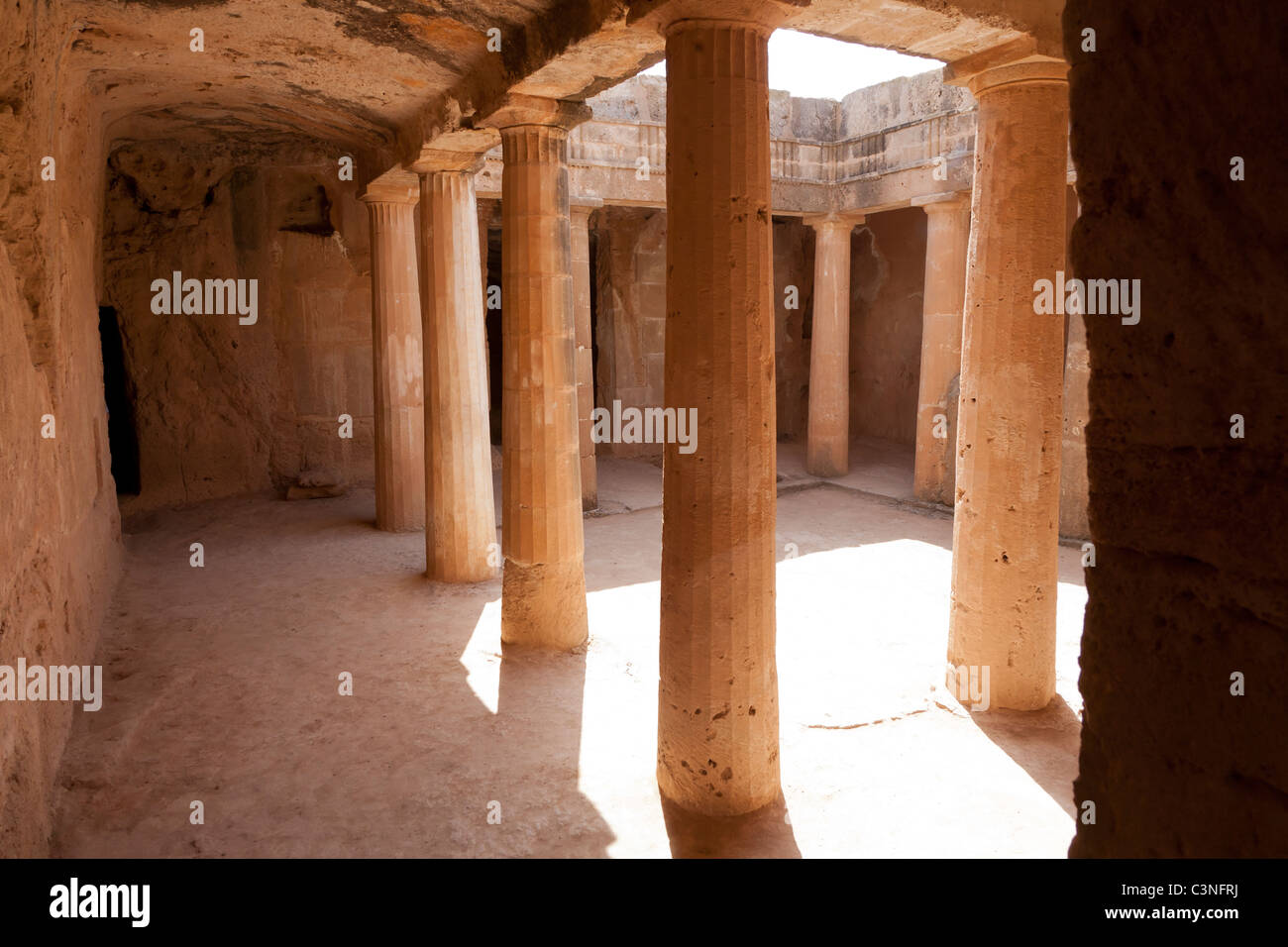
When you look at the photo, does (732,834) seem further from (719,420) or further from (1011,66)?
(1011,66)

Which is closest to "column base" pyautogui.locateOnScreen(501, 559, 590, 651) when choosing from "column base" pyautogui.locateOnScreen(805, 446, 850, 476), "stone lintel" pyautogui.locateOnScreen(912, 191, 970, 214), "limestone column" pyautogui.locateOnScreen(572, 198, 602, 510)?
"limestone column" pyautogui.locateOnScreen(572, 198, 602, 510)

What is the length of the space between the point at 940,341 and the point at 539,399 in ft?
27.2

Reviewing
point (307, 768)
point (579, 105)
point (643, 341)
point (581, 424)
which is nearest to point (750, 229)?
point (579, 105)

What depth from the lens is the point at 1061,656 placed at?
7.39 m

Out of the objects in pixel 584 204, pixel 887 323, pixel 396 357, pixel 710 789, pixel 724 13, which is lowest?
pixel 710 789

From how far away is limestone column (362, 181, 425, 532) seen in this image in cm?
1080

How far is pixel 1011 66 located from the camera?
5.77 m

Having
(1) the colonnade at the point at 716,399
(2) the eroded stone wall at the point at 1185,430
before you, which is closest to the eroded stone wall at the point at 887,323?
(1) the colonnade at the point at 716,399

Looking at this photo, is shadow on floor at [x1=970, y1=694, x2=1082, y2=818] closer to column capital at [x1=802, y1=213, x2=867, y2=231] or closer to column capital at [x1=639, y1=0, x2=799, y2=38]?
column capital at [x1=639, y1=0, x2=799, y2=38]

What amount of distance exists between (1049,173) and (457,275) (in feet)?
18.2

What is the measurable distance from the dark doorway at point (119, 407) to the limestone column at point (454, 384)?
20.1 ft

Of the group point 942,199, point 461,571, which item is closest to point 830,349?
point 942,199

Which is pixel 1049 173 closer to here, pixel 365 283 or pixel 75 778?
pixel 75 778
